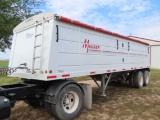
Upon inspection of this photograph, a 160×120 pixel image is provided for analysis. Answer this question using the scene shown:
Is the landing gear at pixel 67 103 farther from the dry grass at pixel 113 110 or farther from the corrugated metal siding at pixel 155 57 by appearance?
the corrugated metal siding at pixel 155 57

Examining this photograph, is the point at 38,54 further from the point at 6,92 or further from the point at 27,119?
the point at 27,119

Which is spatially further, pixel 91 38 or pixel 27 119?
pixel 91 38

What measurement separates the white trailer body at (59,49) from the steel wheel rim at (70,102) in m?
0.54

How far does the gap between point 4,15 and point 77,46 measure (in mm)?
14437

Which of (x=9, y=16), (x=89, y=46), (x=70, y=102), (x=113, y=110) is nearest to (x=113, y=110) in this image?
(x=113, y=110)

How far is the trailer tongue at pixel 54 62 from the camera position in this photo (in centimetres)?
501

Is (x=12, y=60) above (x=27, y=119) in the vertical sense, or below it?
above

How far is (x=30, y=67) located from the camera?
5488mm

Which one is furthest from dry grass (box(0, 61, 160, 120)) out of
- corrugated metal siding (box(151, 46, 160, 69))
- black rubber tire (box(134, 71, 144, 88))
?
corrugated metal siding (box(151, 46, 160, 69))

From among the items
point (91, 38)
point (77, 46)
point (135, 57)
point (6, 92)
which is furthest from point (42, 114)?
point (135, 57)

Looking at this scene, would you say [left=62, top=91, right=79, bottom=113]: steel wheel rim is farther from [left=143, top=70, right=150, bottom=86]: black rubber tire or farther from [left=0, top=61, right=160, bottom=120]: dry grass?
[left=143, top=70, right=150, bottom=86]: black rubber tire

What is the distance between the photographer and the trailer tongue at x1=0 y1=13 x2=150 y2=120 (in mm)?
5008

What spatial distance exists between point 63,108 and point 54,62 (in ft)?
4.02

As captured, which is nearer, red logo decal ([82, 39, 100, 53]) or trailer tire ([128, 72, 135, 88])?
red logo decal ([82, 39, 100, 53])
